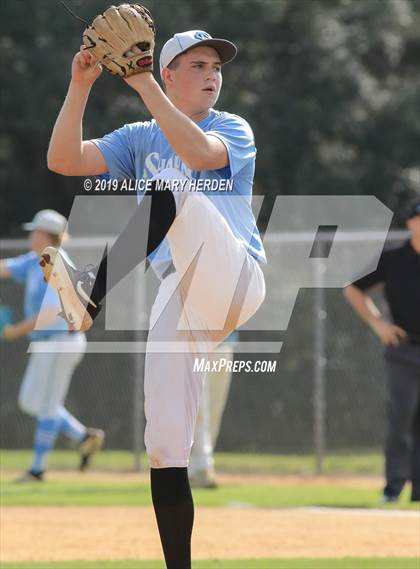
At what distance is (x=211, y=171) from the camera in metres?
5.11

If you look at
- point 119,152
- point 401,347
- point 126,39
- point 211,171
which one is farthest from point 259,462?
point 126,39

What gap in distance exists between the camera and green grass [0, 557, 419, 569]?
6.34 metres

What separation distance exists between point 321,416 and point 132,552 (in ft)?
20.0

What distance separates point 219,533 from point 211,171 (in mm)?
3392

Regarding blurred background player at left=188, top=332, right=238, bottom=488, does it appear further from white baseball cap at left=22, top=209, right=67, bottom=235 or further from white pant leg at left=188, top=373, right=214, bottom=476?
white baseball cap at left=22, top=209, right=67, bottom=235

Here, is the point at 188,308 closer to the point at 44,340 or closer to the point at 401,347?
the point at 401,347

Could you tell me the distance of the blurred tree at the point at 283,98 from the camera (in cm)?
2114

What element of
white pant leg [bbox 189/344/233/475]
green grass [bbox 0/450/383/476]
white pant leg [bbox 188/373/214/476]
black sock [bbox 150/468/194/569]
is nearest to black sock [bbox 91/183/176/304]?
black sock [bbox 150/468/194/569]

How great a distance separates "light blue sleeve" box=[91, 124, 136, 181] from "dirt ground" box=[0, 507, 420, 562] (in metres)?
2.24

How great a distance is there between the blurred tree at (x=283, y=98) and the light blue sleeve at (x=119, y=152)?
15.3 metres

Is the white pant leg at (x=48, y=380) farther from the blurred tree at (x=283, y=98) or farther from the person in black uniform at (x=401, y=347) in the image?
the blurred tree at (x=283, y=98)

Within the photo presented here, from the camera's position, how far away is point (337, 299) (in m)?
14.2

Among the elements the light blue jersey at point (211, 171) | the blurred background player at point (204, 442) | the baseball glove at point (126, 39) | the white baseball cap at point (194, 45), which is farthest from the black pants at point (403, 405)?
the baseball glove at point (126, 39)

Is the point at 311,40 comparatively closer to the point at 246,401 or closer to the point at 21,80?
the point at 21,80
